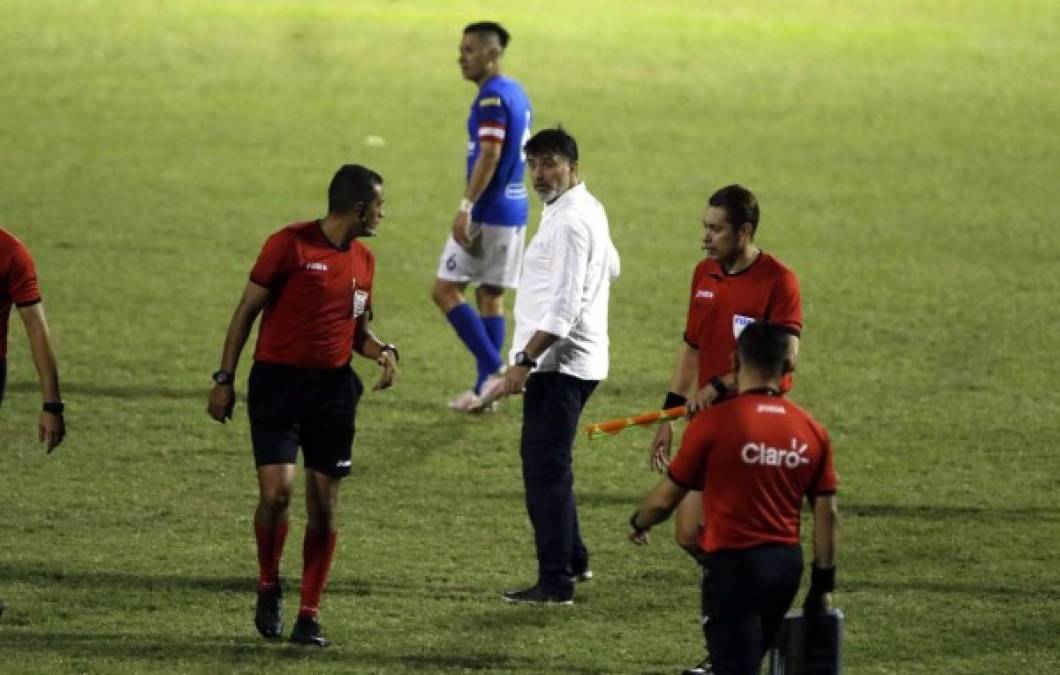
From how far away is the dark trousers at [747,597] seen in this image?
707cm

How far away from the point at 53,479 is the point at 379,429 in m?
2.41

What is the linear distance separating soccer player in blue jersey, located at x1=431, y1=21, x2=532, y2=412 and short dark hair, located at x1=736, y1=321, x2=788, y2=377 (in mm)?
6892

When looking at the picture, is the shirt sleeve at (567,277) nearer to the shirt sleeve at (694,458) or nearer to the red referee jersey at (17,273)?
the red referee jersey at (17,273)

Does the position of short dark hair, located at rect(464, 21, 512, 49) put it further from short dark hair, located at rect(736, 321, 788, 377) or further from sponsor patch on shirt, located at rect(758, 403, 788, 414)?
sponsor patch on shirt, located at rect(758, 403, 788, 414)

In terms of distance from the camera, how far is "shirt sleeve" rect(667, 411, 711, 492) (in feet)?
23.0

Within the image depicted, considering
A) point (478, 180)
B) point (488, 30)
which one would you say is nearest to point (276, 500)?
point (478, 180)

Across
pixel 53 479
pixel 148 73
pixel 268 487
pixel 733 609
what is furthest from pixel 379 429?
pixel 148 73

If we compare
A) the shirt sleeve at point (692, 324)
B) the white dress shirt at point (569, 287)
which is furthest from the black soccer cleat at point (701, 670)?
the white dress shirt at point (569, 287)

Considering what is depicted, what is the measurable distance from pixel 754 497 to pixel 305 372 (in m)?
2.70

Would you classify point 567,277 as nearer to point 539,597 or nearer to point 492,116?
point 539,597

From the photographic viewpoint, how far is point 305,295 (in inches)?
353

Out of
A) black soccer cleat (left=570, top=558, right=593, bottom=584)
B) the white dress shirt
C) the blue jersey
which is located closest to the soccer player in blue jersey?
the blue jersey

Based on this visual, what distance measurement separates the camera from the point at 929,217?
22609 mm

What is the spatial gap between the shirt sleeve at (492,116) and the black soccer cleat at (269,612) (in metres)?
5.56
